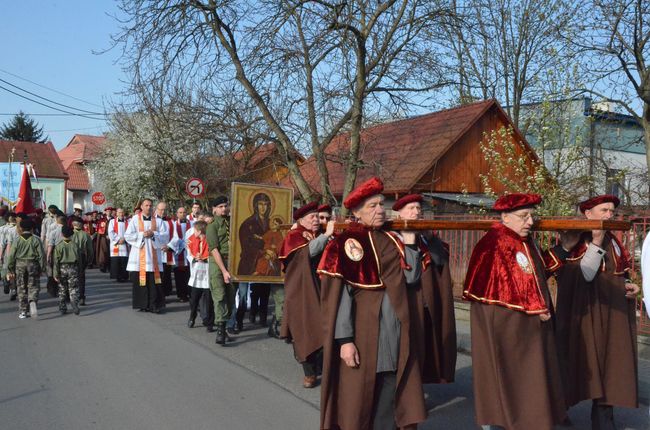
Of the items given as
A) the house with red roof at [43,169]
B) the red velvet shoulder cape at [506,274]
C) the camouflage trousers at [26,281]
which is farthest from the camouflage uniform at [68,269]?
the house with red roof at [43,169]

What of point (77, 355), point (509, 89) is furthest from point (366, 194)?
point (509, 89)

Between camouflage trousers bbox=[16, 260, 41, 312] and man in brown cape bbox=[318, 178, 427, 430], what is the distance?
8.10 metres

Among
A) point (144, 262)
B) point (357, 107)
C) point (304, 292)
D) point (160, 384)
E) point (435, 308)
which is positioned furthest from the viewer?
point (357, 107)

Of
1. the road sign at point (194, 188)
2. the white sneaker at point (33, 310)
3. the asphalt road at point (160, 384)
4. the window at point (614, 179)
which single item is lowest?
the asphalt road at point (160, 384)

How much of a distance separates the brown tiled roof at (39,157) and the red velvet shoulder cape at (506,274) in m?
55.5

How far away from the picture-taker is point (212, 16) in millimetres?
13625

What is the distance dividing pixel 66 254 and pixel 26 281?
0.96 m

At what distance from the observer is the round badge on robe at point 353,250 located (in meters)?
4.66

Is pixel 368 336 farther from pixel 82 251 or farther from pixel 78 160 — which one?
pixel 78 160

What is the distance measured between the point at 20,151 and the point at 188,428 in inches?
2208

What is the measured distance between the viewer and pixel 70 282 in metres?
11.9

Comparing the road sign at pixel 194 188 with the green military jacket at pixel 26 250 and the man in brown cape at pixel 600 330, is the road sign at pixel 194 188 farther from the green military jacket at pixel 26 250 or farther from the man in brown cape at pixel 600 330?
the man in brown cape at pixel 600 330

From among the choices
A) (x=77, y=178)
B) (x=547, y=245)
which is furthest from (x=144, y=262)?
(x=77, y=178)

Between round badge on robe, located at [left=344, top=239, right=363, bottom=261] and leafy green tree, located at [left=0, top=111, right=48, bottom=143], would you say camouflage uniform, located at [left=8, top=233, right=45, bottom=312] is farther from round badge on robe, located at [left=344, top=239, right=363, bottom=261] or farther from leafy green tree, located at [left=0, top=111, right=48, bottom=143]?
leafy green tree, located at [left=0, top=111, right=48, bottom=143]
